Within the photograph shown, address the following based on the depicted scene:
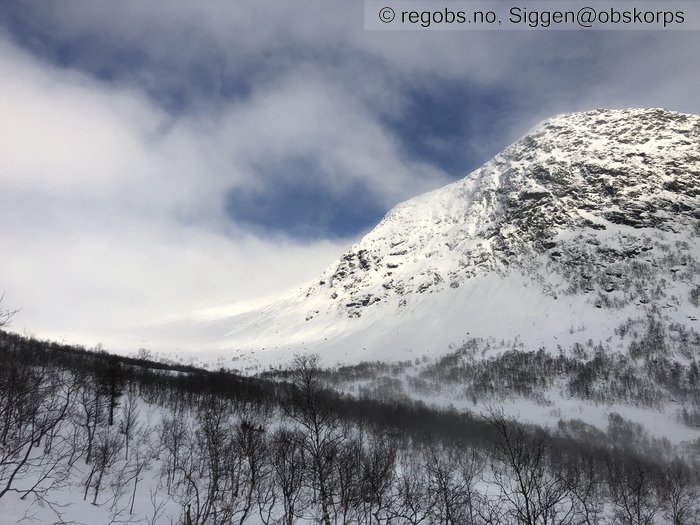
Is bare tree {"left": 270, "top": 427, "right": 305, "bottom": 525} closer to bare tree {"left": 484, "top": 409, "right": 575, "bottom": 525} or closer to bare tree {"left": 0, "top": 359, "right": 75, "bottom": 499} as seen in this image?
bare tree {"left": 484, "top": 409, "right": 575, "bottom": 525}

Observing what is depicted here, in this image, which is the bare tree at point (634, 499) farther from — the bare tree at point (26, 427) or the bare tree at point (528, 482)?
the bare tree at point (26, 427)

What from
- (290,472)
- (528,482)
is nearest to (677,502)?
(528,482)

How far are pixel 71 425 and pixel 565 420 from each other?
436ft

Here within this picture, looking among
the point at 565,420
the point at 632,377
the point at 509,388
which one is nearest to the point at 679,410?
the point at 632,377

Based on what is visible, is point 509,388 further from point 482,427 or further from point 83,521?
point 83,521

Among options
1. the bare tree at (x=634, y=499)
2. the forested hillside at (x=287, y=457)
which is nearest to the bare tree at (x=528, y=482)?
the forested hillside at (x=287, y=457)

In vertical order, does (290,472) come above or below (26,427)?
below

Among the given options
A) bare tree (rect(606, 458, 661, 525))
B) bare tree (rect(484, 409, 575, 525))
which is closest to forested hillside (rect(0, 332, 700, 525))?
bare tree (rect(484, 409, 575, 525))

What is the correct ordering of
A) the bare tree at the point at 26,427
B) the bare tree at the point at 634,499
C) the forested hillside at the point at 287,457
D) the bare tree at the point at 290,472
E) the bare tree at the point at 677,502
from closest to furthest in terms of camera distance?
the bare tree at the point at 26,427 → the bare tree at the point at 290,472 → the forested hillside at the point at 287,457 → the bare tree at the point at 634,499 → the bare tree at the point at 677,502

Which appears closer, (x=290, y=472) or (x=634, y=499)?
(x=290, y=472)

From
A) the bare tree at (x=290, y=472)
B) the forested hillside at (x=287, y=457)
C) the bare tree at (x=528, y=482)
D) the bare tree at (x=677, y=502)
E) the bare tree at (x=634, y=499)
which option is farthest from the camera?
the bare tree at (x=677, y=502)

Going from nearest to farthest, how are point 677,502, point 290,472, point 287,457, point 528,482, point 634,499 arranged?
point 528,482 → point 290,472 → point 677,502 → point 287,457 → point 634,499

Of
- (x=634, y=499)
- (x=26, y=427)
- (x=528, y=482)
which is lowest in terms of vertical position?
(x=634, y=499)

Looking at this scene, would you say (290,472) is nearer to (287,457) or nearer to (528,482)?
(528,482)
